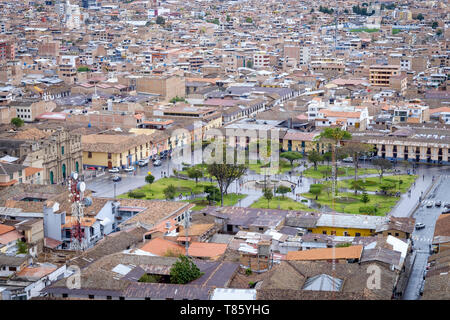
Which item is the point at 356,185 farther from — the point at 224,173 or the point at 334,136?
the point at 334,136

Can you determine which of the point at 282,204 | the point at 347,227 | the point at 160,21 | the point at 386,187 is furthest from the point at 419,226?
the point at 160,21

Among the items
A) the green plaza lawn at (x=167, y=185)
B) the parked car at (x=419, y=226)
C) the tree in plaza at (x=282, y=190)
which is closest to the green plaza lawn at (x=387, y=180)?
the tree in plaza at (x=282, y=190)

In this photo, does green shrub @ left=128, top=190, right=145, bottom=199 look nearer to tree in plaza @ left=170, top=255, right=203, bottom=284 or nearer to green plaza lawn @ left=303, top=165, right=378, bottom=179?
green plaza lawn @ left=303, top=165, right=378, bottom=179

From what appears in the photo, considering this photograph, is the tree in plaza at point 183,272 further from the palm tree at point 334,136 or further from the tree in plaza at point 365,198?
the palm tree at point 334,136

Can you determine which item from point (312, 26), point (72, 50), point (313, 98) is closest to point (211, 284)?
point (313, 98)

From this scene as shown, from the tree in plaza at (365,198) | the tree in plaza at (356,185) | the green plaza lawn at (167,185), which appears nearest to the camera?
the tree in plaza at (365,198)

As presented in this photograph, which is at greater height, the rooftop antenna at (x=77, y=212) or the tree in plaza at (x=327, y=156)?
the rooftop antenna at (x=77, y=212)

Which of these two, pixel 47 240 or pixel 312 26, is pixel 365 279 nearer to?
pixel 47 240
